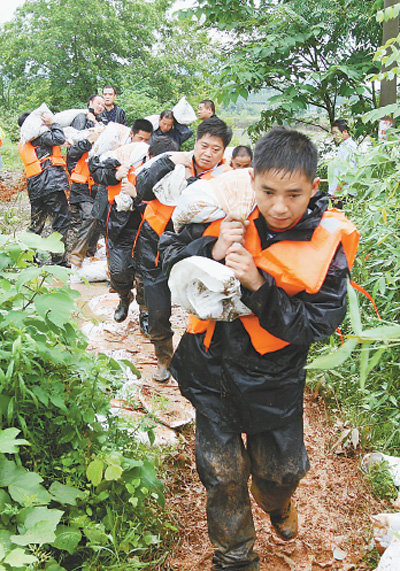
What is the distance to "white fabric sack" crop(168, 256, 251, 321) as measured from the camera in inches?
71.4

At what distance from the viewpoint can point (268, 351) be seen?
6.72 ft

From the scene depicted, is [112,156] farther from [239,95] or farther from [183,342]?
[183,342]

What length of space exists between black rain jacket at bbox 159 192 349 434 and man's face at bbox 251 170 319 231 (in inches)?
2.6

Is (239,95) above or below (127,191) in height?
above

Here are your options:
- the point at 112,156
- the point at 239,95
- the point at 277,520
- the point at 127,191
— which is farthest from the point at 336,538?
the point at 239,95

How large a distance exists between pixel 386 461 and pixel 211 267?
6.11ft

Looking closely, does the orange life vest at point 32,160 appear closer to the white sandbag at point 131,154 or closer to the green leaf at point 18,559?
the white sandbag at point 131,154

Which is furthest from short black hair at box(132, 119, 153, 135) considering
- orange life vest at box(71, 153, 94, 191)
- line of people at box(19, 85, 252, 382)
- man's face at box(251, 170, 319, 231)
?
man's face at box(251, 170, 319, 231)

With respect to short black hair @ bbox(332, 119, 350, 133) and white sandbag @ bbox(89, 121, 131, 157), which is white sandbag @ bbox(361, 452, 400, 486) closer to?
white sandbag @ bbox(89, 121, 131, 157)

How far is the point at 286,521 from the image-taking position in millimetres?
2486

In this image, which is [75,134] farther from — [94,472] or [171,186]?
[94,472]

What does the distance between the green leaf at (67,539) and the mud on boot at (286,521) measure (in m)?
1.02

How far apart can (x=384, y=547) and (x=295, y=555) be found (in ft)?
1.54

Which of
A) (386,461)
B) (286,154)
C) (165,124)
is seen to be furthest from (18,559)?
(165,124)
